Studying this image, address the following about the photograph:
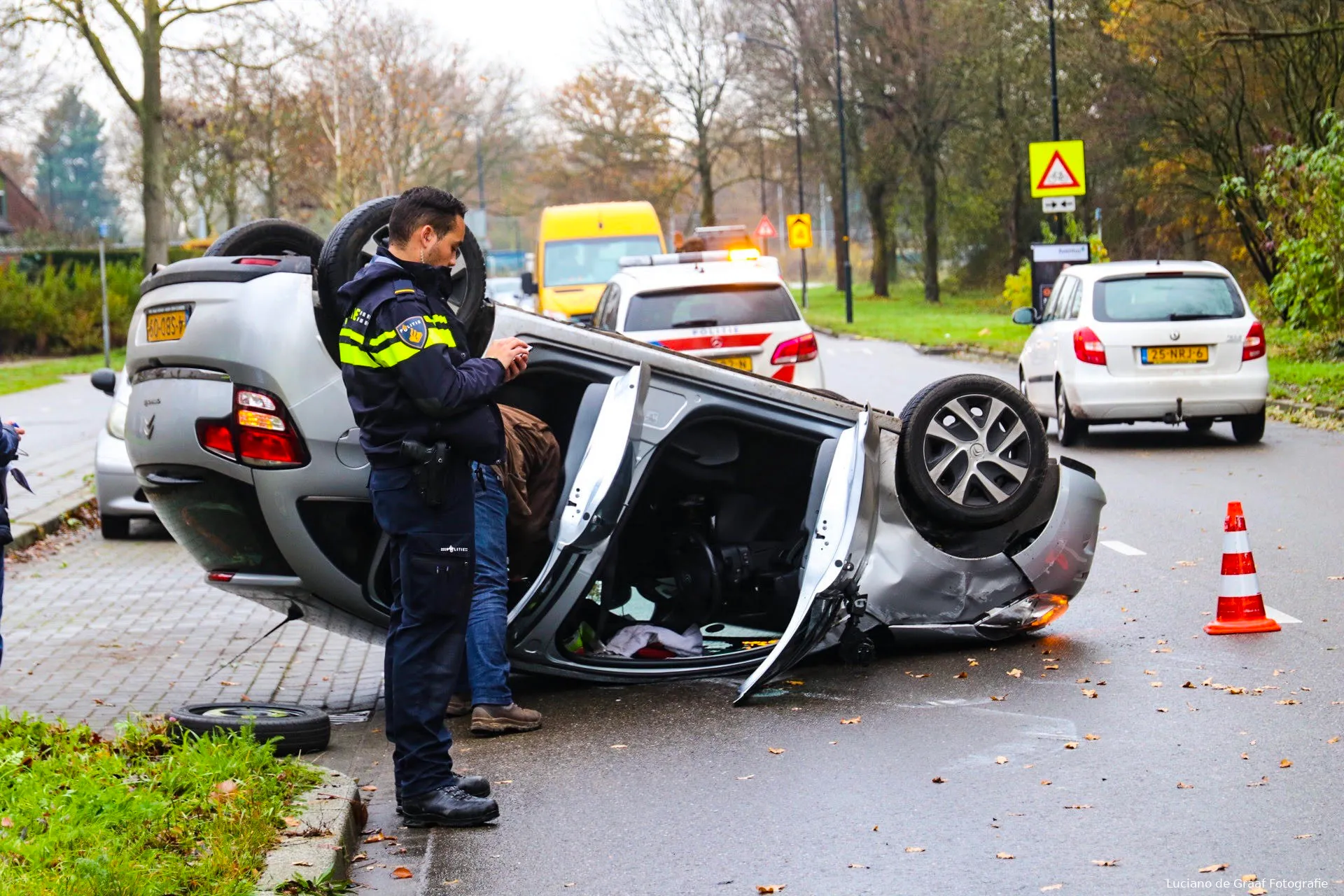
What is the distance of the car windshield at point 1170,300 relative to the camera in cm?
1514

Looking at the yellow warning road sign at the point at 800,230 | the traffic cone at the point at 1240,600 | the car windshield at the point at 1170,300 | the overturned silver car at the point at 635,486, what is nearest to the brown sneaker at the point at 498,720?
the overturned silver car at the point at 635,486

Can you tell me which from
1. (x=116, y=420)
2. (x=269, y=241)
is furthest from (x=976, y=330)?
(x=269, y=241)

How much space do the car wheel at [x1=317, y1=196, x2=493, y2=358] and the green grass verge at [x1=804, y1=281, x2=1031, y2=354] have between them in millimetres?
22992

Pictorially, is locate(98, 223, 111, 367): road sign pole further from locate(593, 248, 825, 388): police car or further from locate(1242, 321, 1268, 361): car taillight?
locate(1242, 321, 1268, 361): car taillight

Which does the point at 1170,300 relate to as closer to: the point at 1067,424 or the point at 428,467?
the point at 1067,424

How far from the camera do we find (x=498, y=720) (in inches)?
247

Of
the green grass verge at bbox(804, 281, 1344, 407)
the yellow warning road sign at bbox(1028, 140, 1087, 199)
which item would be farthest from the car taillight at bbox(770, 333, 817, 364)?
the yellow warning road sign at bbox(1028, 140, 1087, 199)

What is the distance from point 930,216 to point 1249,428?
37694 mm

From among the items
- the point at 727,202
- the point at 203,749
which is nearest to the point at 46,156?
the point at 727,202

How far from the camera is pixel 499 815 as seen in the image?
5266 mm

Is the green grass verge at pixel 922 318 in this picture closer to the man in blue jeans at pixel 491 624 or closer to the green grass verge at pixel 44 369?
the green grass verge at pixel 44 369

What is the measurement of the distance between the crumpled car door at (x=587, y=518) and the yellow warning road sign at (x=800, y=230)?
45084mm

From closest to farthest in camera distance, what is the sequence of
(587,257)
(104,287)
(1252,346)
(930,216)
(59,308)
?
(1252,346), (104,287), (587,257), (59,308), (930,216)

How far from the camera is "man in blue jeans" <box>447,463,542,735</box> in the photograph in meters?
6.11
